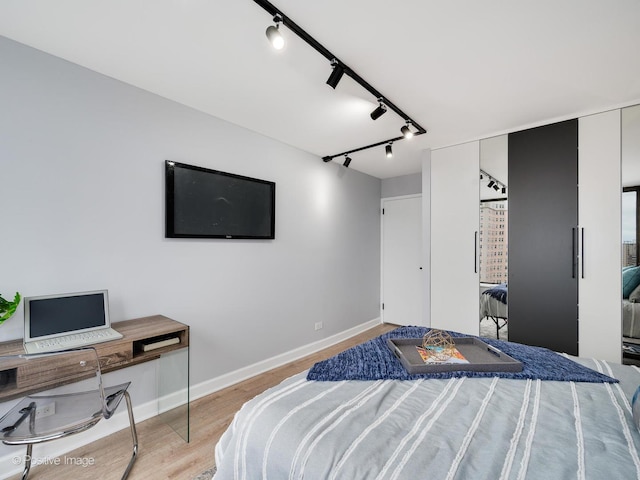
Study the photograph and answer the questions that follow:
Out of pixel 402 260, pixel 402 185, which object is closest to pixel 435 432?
pixel 402 260

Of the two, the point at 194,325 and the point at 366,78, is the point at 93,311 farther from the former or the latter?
the point at 366,78

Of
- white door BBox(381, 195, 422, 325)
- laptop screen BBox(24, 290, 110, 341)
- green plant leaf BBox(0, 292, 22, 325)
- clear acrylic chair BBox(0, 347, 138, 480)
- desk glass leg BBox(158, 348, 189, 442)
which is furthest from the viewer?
white door BBox(381, 195, 422, 325)

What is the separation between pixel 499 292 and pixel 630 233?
110cm

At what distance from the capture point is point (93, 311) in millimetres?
1922

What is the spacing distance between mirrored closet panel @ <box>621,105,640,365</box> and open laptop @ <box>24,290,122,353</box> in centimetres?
385

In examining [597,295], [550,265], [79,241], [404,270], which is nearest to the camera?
[79,241]

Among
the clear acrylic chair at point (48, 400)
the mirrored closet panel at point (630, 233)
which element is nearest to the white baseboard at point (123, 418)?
the clear acrylic chair at point (48, 400)

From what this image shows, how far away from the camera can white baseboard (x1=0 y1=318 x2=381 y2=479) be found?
1.72m

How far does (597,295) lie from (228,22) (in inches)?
137

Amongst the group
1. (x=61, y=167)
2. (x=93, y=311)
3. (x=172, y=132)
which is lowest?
(x=93, y=311)

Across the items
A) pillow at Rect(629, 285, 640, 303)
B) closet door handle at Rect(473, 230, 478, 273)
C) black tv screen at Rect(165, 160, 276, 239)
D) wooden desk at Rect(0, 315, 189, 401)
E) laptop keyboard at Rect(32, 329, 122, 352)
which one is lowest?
wooden desk at Rect(0, 315, 189, 401)

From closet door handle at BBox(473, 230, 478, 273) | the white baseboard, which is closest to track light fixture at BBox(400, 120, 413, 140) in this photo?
closet door handle at BBox(473, 230, 478, 273)

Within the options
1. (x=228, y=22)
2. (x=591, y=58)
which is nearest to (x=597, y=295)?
(x=591, y=58)

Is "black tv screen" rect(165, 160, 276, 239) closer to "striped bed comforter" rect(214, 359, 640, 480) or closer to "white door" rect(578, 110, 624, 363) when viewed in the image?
"striped bed comforter" rect(214, 359, 640, 480)
